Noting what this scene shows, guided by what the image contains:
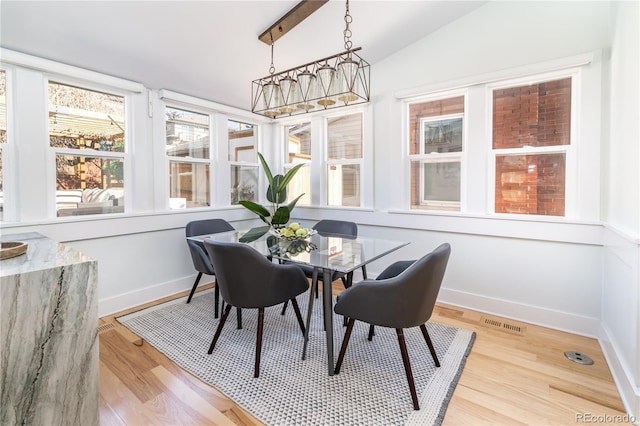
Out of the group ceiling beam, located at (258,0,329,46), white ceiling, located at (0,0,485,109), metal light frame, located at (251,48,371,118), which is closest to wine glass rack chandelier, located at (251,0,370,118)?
metal light frame, located at (251,48,371,118)

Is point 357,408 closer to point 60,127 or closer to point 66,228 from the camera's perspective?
point 66,228

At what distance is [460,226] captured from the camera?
2965 mm

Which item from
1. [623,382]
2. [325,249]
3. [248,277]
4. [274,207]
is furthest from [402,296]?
[274,207]

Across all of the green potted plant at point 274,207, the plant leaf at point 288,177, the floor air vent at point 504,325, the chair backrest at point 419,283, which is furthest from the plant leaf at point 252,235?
the floor air vent at point 504,325

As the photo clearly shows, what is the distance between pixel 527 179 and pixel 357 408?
245cm

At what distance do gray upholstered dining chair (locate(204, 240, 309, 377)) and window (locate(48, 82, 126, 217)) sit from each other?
1.60m

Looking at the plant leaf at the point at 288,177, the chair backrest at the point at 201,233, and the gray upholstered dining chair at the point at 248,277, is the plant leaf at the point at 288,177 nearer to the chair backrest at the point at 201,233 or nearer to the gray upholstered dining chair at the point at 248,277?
the chair backrest at the point at 201,233

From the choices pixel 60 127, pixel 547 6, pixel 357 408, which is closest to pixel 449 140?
pixel 547 6

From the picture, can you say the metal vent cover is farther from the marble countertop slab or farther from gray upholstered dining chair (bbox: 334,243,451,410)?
the marble countertop slab

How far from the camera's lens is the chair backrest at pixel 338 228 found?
3.06 m

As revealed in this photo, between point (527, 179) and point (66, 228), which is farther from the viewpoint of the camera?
point (527, 179)

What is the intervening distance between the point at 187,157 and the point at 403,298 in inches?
116

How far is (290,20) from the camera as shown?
2480mm

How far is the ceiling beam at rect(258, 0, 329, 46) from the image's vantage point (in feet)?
7.62
